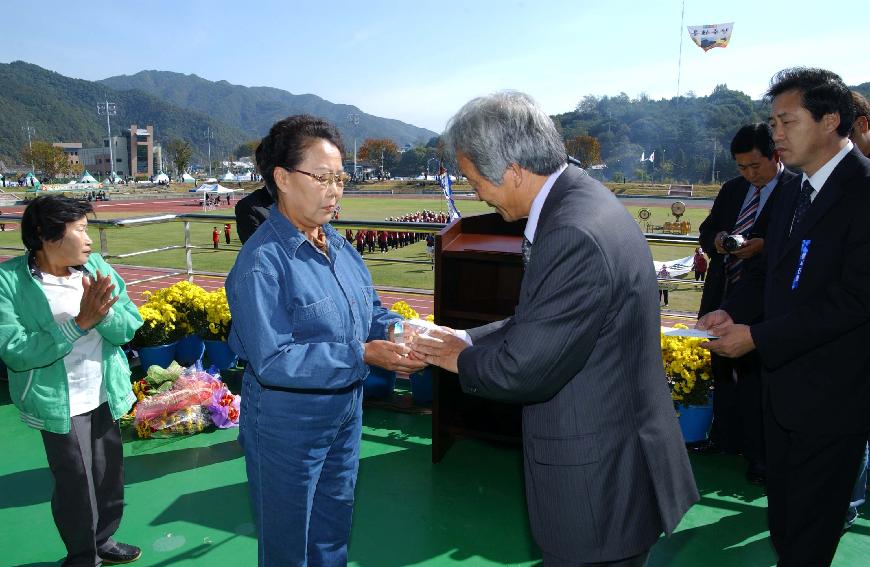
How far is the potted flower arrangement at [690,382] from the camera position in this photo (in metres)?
3.54

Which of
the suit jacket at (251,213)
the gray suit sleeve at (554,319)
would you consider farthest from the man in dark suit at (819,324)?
the suit jacket at (251,213)

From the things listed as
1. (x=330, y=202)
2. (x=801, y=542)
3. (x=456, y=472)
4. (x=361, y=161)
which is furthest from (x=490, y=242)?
(x=361, y=161)

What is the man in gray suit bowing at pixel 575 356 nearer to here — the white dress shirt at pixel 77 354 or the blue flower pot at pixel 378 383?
the white dress shirt at pixel 77 354

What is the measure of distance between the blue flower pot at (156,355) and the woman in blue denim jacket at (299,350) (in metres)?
3.06

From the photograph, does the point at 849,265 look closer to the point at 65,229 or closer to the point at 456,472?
the point at 456,472

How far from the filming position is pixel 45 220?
243 cm

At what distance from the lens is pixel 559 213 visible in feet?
4.53

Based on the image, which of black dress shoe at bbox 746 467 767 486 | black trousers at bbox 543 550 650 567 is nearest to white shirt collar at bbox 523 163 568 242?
black trousers at bbox 543 550 650 567

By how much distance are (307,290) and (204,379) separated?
267cm

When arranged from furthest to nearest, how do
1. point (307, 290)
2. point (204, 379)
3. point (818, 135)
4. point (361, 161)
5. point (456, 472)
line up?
point (361, 161) → point (204, 379) → point (456, 472) → point (818, 135) → point (307, 290)

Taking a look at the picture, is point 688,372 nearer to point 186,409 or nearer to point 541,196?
point 541,196

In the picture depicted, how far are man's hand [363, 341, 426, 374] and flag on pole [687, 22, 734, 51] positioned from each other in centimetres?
5783

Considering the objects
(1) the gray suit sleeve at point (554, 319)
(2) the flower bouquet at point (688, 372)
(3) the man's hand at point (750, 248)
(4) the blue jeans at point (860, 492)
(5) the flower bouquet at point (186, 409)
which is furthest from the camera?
(5) the flower bouquet at point (186, 409)

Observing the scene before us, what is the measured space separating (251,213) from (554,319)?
2517 mm
